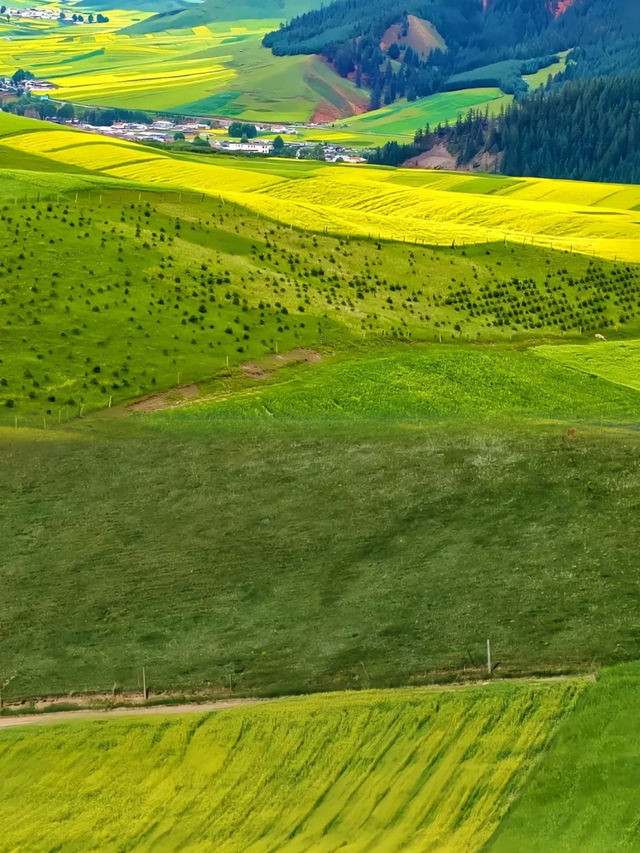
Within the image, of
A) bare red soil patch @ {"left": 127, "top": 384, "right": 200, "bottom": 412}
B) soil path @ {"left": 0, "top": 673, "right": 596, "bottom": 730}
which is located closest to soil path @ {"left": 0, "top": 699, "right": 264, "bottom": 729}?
soil path @ {"left": 0, "top": 673, "right": 596, "bottom": 730}

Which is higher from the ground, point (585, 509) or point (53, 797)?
point (585, 509)

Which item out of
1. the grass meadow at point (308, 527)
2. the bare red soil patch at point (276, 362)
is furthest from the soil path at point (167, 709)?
the bare red soil patch at point (276, 362)

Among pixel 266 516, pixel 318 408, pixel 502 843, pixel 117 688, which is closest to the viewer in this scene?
pixel 502 843

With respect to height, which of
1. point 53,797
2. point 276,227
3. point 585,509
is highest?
point 276,227

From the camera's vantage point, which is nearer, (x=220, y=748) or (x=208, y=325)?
(x=220, y=748)

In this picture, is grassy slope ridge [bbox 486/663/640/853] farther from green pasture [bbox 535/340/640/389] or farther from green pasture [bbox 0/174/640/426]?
green pasture [bbox 535/340/640/389]

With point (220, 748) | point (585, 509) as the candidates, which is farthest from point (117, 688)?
point (585, 509)

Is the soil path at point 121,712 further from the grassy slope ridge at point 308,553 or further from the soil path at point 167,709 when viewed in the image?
the grassy slope ridge at point 308,553

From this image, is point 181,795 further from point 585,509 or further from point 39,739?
point 585,509
